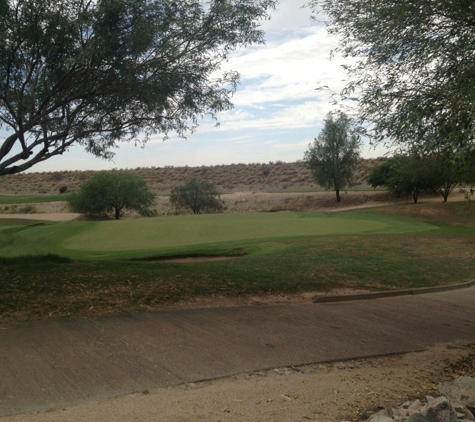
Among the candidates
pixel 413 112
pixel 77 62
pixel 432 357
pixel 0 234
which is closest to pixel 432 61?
pixel 413 112

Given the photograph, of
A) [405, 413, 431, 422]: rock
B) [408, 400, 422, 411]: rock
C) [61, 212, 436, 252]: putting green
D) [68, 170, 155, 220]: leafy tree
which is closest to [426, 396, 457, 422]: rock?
[405, 413, 431, 422]: rock

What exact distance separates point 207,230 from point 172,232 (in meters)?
1.77

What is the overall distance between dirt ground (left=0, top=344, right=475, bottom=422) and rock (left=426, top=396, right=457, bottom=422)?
790mm

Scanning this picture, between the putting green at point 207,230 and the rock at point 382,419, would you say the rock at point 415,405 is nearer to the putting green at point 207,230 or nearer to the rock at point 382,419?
the rock at point 382,419

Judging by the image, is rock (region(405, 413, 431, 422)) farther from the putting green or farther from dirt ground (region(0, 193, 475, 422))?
the putting green

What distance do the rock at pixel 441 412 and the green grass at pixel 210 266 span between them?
6085 millimetres

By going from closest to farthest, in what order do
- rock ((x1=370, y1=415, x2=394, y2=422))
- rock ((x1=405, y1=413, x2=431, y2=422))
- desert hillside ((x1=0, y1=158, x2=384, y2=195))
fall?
rock ((x1=405, y1=413, x2=431, y2=422)), rock ((x1=370, y1=415, x2=394, y2=422)), desert hillside ((x1=0, y1=158, x2=384, y2=195))

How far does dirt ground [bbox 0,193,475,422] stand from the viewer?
5398 mm

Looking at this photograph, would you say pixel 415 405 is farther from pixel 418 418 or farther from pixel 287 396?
pixel 287 396

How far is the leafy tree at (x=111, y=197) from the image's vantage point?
49938 millimetres

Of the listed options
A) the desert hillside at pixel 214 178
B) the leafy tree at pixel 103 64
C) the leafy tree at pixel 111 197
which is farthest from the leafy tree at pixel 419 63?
the desert hillside at pixel 214 178

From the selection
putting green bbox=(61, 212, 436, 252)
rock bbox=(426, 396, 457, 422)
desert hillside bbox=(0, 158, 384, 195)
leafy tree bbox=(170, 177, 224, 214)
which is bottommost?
rock bbox=(426, 396, 457, 422)

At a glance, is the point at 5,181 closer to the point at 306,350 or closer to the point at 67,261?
the point at 67,261

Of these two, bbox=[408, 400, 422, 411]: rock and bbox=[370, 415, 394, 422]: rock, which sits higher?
bbox=[370, 415, 394, 422]: rock
